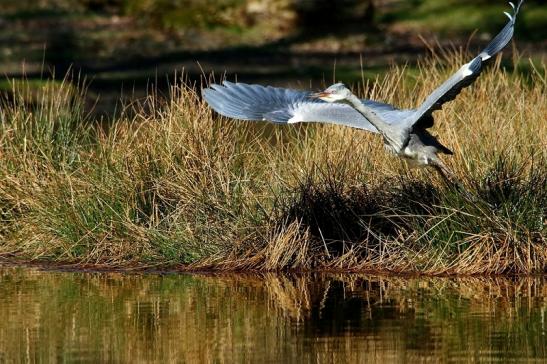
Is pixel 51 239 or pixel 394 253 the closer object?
pixel 394 253

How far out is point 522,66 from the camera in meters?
24.9

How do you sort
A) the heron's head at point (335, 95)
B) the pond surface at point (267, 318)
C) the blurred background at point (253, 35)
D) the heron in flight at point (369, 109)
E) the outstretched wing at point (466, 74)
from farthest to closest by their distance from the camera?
the blurred background at point (253, 35) < the heron's head at point (335, 95) < the heron in flight at point (369, 109) < the outstretched wing at point (466, 74) < the pond surface at point (267, 318)

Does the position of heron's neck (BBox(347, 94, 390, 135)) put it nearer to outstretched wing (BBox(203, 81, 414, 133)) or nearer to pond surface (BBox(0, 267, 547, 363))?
outstretched wing (BBox(203, 81, 414, 133))

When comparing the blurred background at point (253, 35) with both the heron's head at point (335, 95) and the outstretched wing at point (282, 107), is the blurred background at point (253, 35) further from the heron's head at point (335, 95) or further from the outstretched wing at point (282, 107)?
the heron's head at point (335, 95)

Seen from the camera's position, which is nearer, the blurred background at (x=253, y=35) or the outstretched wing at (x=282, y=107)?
the outstretched wing at (x=282, y=107)

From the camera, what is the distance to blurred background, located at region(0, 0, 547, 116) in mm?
27344

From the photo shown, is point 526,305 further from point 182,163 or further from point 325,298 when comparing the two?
point 182,163

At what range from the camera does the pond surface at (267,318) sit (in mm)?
8062

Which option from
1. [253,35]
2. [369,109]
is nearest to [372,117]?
[369,109]

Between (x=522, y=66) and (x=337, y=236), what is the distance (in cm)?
1441

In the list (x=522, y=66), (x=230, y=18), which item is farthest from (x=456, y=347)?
(x=230, y=18)

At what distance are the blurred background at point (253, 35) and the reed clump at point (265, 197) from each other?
13.6 meters

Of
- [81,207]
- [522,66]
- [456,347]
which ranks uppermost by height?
[522,66]

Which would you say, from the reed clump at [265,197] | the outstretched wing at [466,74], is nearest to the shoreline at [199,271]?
the reed clump at [265,197]
